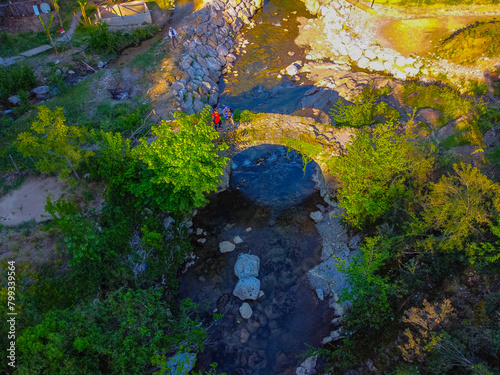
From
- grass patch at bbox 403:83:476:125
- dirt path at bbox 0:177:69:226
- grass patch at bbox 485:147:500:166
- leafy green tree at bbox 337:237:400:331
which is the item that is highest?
dirt path at bbox 0:177:69:226

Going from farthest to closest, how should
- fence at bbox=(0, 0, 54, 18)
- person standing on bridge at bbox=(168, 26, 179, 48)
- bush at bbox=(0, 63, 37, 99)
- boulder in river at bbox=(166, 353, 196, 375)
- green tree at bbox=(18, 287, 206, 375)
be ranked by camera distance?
fence at bbox=(0, 0, 54, 18) → person standing on bridge at bbox=(168, 26, 179, 48) → bush at bbox=(0, 63, 37, 99) → boulder in river at bbox=(166, 353, 196, 375) → green tree at bbox=(18, 287, 206, 375)

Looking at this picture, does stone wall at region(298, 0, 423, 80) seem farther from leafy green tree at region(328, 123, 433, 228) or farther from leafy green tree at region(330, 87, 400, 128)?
leafy green tree at region(328, 123, 433, 228)

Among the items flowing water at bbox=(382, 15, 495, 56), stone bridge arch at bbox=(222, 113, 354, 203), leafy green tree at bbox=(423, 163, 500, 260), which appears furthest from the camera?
flowing water at bbox=(382, 15, 495, 56)

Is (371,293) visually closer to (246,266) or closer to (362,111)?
(246,266)

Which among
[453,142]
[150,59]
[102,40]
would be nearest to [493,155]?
[453,142]

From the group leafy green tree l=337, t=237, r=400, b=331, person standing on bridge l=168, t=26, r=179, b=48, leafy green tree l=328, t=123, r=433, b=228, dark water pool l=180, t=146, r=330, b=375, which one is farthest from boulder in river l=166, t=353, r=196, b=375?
person standing on bridge l=168, t=26, r=179, b=48

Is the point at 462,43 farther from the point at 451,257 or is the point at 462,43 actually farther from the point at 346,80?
the point at 451,257
